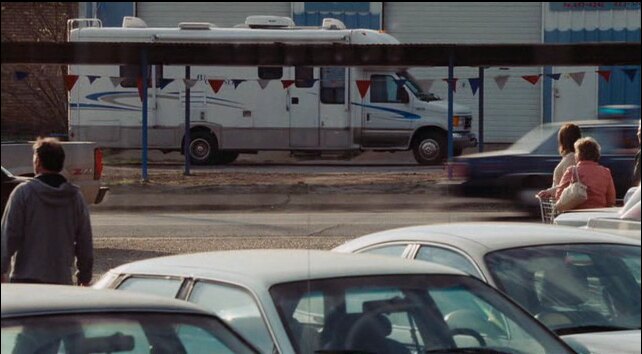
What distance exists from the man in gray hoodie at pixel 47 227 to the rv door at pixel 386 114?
1.07m

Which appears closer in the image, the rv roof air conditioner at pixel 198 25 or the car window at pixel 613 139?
the rv roof air conditioner at pixel 198 25

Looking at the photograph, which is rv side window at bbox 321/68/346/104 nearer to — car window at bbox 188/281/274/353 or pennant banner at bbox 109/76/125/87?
pennant banner at bbox 109/76/125/87

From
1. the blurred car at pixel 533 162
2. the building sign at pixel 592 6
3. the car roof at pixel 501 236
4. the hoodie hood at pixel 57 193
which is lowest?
the car roof at pixel 501 236

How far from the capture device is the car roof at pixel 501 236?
5.69 metres

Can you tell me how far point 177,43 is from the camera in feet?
17.9

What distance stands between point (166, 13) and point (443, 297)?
4.76 ft

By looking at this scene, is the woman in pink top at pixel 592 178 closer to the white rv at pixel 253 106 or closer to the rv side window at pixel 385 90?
the white rv at pixel 253 106

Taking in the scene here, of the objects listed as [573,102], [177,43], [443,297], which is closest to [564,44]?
[573,102]

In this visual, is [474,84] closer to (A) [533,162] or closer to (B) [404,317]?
(A) [533,162]

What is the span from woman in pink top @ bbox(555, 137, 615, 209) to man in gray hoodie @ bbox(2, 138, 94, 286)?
178cm

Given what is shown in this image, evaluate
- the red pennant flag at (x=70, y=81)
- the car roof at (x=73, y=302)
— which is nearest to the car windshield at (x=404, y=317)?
the car roof at (x=73, y=302)

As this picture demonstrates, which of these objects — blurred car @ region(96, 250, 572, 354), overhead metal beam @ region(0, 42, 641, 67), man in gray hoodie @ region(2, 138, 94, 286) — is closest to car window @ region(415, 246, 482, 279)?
blurred car @ region(96, 250, 572, 354)

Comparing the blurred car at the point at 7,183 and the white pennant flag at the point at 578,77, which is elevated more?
the white pennant flag at the point at 578,77

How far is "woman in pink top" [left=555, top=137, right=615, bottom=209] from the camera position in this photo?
582 cm
